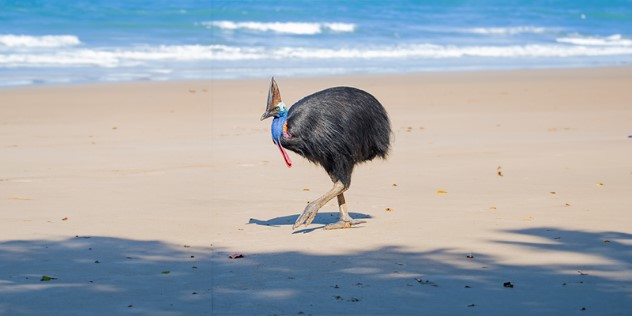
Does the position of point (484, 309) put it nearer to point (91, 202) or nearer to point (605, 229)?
point (605, 229)

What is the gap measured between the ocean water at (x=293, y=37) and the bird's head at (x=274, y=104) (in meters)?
16.9

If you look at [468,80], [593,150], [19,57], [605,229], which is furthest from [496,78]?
[605,229]

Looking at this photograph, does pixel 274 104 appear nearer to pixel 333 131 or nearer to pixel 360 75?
pixel 333 131

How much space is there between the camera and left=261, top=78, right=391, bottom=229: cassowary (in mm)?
7727

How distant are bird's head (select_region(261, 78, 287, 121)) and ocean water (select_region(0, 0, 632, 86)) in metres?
16.9

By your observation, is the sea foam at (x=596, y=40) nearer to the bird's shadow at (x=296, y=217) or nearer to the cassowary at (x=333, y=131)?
the bird's shadow at (x=296, y=217)

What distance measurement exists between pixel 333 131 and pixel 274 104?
499 mm

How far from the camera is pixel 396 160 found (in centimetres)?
1178

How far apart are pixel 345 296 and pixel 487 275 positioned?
3.19ft

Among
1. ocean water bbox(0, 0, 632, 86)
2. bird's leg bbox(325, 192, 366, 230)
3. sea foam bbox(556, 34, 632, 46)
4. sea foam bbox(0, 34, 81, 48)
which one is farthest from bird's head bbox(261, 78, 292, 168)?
sea foam bbox(556, 34, 632, 46)

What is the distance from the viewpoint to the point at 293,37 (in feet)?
125

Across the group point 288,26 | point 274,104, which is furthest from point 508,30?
point 274,104

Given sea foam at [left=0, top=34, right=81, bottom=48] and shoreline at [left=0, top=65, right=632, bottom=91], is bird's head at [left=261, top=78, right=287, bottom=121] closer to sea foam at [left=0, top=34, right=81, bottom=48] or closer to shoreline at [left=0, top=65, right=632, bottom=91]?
shoreline at [left=0, top=65, right=632, bottom=91]

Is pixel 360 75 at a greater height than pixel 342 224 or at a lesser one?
greater
